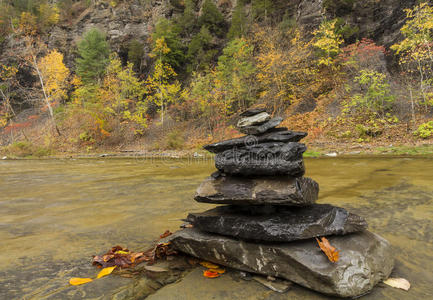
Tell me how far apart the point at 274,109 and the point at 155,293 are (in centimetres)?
2025

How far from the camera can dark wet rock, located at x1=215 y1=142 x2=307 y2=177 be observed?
90.5 inches

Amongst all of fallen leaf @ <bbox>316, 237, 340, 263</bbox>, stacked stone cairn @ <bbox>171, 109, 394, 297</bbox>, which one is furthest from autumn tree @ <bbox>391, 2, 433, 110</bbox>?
fallen leaf @ <bbox>316, 237, 340, 263</bbox>

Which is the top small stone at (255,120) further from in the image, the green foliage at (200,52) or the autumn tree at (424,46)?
the green foliage at (200,52)

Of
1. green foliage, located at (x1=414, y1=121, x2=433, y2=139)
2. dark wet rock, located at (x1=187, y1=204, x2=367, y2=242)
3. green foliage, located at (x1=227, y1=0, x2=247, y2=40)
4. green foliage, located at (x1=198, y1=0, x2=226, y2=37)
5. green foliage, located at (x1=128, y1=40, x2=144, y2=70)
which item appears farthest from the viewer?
green foliage, located at (x1=128, y1=40, x2=144, y2=70)

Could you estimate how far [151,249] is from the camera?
2.51 m

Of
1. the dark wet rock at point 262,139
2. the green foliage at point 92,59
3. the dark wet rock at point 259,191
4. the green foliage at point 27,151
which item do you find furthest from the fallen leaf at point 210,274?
the green foliage at point 92,59

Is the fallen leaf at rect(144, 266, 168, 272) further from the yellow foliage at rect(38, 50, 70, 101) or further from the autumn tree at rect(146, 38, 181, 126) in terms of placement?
the yellow foliage at rect(38, 50, 70, 101)

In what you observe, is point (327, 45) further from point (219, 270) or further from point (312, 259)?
point (219, 270)

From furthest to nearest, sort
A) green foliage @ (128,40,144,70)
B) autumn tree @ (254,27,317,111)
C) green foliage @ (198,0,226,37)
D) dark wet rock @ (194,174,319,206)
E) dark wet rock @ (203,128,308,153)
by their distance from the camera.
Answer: green foliage @ (128,40,144,70), green foliage @ (198,0,226,37), autumn tree @ (254,27,317,111), dark wet rock @ (203,128,308,153), dark wet rock @ (194,174,319,206)

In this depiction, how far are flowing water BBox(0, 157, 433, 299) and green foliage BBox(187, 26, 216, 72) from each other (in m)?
25.9

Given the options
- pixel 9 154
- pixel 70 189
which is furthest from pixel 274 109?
pixel 9 154

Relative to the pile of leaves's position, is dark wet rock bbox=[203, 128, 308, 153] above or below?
above

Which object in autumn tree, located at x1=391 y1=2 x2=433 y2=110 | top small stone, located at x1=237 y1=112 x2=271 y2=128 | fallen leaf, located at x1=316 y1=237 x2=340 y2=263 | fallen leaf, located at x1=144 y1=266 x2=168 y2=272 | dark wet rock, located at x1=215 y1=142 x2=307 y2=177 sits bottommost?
fallen leaf, located at x1=144 y1=266 x2=168 y2=272

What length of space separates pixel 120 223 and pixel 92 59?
35.5m
